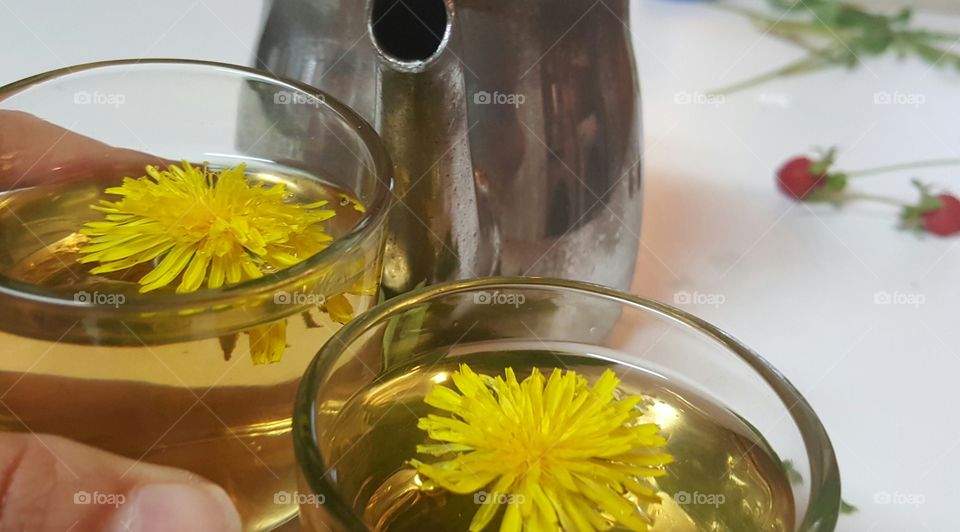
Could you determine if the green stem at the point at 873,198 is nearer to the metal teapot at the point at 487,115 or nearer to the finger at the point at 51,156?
the metal teapot at the point at 487,115

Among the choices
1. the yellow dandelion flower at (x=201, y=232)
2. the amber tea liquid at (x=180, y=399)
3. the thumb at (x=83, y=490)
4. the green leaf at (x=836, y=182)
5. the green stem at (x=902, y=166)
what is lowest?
the thumb at (x=83, y=490)

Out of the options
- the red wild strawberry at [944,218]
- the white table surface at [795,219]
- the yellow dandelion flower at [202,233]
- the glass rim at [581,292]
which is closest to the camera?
the glass rim at [581,292]

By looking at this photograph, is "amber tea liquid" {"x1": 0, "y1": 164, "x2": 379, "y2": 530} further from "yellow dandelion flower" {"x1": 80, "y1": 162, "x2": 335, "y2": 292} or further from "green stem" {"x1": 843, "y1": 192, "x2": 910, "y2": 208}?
"green stem" {"x1": 843, "y1": 192, "x2": 910, "y2": 208}

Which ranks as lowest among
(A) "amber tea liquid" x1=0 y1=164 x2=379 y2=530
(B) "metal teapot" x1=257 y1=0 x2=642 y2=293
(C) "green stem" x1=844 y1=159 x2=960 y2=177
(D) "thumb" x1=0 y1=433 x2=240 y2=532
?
(D) "thumb" x1=0 y1=433 x2=240 y2=532

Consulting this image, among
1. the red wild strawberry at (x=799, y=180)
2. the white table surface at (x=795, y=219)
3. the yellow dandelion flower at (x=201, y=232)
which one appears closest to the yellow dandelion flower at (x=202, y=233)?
the yellow dandelion flower at (x=201, y=232)

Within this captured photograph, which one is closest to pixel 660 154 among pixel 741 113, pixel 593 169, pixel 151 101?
pixel 741 113

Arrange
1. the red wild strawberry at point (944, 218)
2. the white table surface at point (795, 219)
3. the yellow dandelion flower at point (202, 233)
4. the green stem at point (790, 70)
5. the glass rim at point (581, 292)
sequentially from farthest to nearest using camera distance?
the green stem at point (790, 70)
the red wild strawberry at point (944, 218)
the white table surface at point (795, 219)
the yellow dandelion flower at point (202, 233)
the glass rim at point (581, 292)

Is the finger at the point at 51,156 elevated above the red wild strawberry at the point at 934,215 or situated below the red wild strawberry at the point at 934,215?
below

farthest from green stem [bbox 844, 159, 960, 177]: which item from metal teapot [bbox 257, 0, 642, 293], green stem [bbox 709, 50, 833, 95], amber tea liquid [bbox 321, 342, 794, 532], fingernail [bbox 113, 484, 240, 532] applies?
fingernail [bbox 113, 484, 240, 532]
